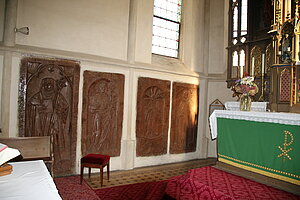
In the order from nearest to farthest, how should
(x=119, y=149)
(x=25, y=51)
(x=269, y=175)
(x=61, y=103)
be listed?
(x=269, y=175) → (x=25, y=51) → (x=61, y=103) → (x=119, y=149)

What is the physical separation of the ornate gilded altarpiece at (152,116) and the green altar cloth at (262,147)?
98.5 inches

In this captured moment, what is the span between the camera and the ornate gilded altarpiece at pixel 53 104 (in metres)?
4.60

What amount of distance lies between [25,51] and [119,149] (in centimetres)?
318

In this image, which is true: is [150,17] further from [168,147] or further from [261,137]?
[261,137]

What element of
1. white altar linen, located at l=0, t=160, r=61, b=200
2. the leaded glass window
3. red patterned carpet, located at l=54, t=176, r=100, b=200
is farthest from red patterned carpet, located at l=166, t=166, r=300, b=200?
the leaded glass window

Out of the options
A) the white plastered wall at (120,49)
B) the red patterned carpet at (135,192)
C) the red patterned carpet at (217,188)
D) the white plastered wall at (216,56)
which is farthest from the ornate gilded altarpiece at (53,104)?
the white plastered wall at (216,56)

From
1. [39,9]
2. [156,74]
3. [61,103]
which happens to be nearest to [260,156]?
[156,74]

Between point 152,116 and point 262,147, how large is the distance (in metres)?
3.38

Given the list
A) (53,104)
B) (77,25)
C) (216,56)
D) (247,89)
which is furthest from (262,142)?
(216,56)

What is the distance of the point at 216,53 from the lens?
7668 millimetres

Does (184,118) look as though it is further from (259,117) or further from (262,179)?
(262,179)

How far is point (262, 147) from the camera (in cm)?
339

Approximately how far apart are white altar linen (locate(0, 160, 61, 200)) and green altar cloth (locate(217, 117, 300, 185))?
123 inches

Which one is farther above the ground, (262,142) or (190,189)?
(262,142)
